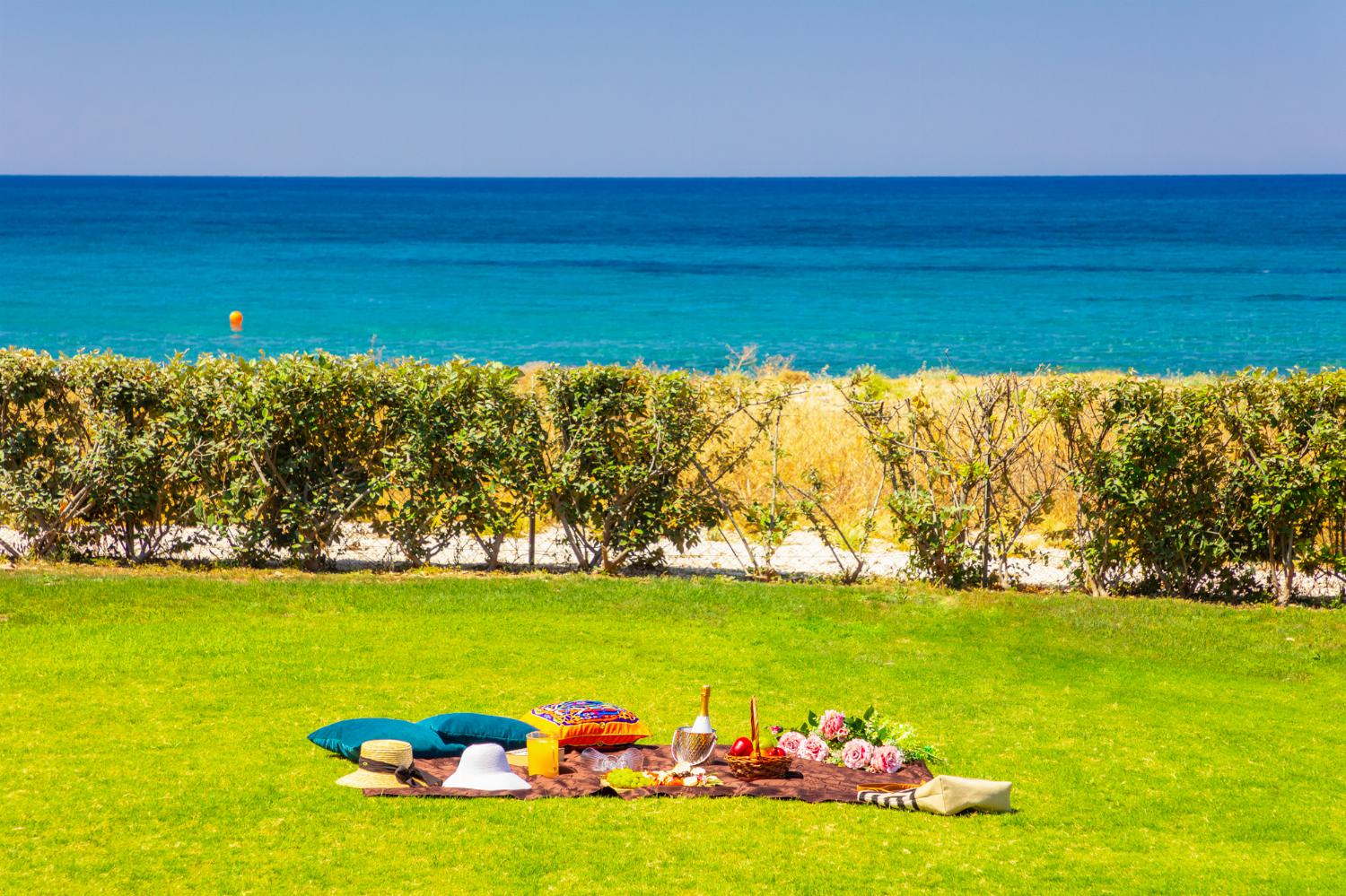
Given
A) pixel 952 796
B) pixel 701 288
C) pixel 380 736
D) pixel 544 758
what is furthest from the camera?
pixel 701 288

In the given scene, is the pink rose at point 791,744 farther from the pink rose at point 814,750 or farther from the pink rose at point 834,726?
the pink rose at point 834,726

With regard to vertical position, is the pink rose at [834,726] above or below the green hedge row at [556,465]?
below

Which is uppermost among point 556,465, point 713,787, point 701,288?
point 701,288

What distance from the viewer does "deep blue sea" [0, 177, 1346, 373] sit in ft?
158

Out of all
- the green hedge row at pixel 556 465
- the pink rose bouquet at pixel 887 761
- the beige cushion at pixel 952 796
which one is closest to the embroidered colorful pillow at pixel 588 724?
the pink rose bouquet at pixel 887 761

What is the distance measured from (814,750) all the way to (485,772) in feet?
6.92

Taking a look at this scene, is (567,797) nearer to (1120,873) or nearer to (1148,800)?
(1120,873)

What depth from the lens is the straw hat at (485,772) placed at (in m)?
7.55

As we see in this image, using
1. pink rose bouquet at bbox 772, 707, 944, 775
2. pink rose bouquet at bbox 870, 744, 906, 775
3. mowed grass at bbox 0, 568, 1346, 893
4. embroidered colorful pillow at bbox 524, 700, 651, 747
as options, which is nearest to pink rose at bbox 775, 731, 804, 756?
pink rose bouquet at bbox 772, 707, 944, 775

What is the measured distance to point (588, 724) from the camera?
320 inches

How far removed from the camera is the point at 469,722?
8164mm

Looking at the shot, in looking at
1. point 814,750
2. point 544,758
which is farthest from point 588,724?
point 814,750

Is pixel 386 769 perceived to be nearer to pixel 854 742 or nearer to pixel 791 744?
pixel 791 744

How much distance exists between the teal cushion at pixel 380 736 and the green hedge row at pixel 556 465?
19.1 ft
